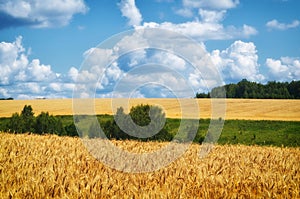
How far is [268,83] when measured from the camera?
309ft

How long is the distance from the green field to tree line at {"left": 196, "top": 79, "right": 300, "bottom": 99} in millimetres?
32762

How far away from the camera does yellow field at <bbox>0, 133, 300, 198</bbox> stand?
25.5ft

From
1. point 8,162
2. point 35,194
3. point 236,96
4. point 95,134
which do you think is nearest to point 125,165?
point 8,162

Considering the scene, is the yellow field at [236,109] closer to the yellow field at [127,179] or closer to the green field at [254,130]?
the green field at [254,130]

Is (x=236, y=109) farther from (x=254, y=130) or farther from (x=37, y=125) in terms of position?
(x=37, y=125)

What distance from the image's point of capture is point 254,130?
49750 millimetres

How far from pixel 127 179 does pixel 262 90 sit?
84.0m

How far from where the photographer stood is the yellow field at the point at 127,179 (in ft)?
25.5

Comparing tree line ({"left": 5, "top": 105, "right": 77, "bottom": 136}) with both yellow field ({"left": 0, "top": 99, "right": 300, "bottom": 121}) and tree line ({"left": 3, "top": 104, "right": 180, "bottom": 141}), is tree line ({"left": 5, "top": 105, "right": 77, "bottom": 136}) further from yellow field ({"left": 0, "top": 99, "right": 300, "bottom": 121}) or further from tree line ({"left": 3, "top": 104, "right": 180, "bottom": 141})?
yellow field ({"left": 0, "top": 99, "right": 300, "bottom": 121})

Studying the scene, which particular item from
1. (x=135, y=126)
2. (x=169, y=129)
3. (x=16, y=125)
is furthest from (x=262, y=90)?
(x=135, y=126)

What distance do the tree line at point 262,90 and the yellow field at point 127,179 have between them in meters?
73.9

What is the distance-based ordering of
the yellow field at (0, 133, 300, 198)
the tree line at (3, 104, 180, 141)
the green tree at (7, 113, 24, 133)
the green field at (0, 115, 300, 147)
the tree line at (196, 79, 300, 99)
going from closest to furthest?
the yellow field at (0, 133, 300, 198) → the tree line at (3, 104, 180, 141) → the green tree at (7, 113, 24, 133) → the green field at (0, 115, 300, 147) → the tree line at (196, 79, 300, 99)

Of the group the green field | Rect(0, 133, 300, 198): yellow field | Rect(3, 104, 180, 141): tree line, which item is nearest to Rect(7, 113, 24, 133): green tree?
Rect(3, 104, 180, 141): tree line

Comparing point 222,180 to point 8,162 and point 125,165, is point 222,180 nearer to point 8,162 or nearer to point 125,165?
point 125,165
